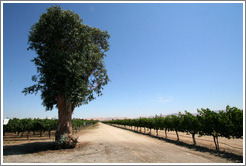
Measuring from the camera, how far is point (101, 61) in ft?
56.7

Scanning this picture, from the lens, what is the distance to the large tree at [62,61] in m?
13.9

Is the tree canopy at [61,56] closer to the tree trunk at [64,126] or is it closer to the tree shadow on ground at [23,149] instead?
the tree trunk at [64,126]

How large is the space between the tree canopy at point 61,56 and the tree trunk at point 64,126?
0.84 metres

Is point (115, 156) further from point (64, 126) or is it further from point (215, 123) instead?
point (215, 123)

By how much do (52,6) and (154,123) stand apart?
29.1 metres

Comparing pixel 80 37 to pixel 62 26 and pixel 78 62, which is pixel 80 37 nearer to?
pixel 62 26

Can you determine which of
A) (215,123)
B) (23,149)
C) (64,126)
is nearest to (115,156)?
(64,126)

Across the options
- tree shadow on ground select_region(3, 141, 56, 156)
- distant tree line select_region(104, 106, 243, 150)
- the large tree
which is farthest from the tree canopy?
distant tree line select_region(104, 106, 243, 150)

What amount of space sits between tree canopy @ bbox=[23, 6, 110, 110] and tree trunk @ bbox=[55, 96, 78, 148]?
0.84 m

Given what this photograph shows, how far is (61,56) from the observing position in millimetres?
14078

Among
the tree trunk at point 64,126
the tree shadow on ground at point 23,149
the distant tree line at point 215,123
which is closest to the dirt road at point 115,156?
the tree shadow on ground at point 23,149

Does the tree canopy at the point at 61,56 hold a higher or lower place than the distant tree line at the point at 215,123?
higher

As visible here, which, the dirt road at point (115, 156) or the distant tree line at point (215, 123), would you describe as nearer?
the dirt road at point (115, 156)

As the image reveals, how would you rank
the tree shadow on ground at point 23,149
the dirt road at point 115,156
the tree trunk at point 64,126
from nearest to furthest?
the dirt road at point 115,156, the tree shadow on ground at point 23,149, the tree trunk at point 64,126
